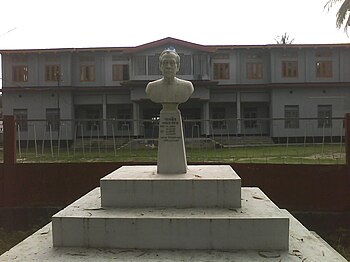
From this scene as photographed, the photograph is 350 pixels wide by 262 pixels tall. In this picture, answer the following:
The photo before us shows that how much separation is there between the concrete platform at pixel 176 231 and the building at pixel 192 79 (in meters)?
20.6

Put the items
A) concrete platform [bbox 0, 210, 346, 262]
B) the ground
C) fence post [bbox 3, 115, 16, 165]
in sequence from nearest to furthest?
concrete platform [bbox 0, 210, 346, 262], the ground, fence post [bbox 3, 115, 16, 165]

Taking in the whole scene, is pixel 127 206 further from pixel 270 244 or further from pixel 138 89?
pixel 138 89

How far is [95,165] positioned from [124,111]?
66.7ft

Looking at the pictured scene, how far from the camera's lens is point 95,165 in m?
7.40

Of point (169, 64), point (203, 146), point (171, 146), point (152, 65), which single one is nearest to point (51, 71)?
point (152, 65)

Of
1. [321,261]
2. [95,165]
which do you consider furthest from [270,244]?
[95,165]

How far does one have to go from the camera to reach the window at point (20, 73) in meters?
25.8

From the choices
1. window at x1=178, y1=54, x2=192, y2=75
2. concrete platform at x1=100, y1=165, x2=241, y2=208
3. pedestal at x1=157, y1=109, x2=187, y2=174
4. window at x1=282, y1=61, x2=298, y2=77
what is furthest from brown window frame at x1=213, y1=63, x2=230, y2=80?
concrete platform at x1=100, y1=165, x2=241, y2=208

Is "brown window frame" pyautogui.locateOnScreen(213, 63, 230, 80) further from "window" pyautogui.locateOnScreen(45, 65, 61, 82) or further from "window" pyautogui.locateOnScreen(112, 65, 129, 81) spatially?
"window" pyautogui.locateOnScreen(45, 65, 61, 82)

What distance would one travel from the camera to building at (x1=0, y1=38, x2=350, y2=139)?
24.9 metres

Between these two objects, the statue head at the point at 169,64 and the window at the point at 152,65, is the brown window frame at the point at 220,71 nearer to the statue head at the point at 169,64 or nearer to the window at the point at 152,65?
the window at the point at 152,65

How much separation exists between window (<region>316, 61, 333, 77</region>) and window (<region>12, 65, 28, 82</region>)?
20710mm

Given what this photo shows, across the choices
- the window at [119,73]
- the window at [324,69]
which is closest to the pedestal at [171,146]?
the window at [119,73]

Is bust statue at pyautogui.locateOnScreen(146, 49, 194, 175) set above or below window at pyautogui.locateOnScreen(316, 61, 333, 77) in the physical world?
below
